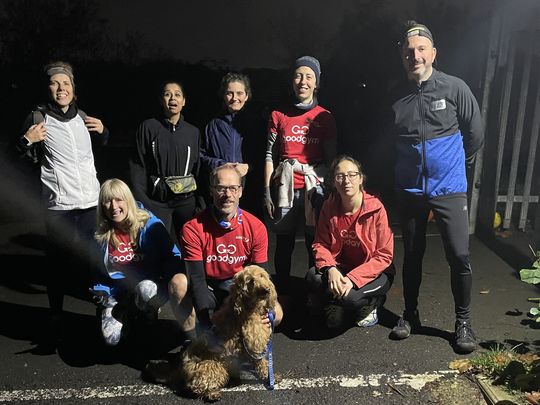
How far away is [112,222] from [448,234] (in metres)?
2.20

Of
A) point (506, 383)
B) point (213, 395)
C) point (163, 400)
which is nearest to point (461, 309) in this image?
point (506, 383)

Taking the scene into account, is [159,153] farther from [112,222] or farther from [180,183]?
[112,222]

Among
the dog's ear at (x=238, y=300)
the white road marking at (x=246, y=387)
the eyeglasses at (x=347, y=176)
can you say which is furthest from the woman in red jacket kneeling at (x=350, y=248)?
the dog's ear at (x=238, y=300)

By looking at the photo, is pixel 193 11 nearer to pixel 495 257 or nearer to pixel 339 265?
pixel 339 265

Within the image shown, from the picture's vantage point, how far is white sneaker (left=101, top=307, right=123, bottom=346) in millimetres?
3271

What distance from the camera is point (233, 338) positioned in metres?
2.87

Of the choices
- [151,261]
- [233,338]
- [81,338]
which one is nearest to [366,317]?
[233,338]

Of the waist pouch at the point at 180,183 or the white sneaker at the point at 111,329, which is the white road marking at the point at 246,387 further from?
the waist pouch at the point at 180,183

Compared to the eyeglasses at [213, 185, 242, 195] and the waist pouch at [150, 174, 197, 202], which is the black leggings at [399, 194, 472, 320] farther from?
the waist pouch at [150, 174, 197, 202]

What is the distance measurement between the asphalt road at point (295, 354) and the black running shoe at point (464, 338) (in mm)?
86

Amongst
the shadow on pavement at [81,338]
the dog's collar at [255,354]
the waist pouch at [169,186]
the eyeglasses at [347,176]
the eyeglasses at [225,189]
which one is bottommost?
the shadow on pavement at [81,338]

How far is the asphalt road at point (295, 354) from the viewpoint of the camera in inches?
116

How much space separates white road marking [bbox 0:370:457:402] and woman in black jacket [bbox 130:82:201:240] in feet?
4.27

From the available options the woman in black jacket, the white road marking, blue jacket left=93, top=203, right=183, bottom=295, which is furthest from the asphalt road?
the woman in black jacket
